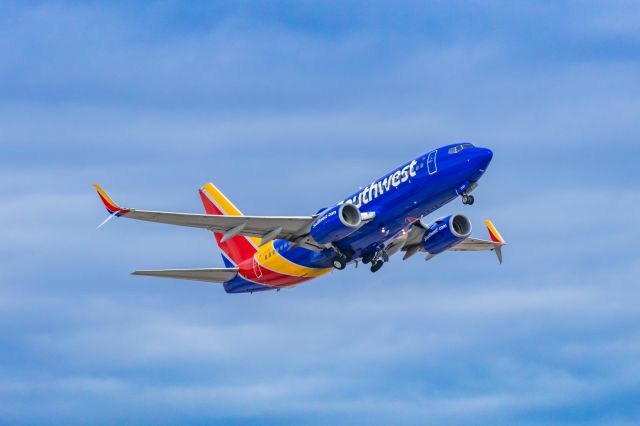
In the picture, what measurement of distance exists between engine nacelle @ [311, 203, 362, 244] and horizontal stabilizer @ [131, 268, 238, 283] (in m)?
9.80

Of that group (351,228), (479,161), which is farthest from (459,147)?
(351,228)

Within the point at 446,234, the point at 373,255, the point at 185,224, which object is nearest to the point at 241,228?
the point at 185,224

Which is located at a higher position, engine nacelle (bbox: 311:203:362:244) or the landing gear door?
the landing gear door

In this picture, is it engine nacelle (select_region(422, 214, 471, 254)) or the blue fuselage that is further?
engine nacelle (select_region(422, 214, 471, 254))

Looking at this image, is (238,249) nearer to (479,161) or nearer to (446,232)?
(446,232)

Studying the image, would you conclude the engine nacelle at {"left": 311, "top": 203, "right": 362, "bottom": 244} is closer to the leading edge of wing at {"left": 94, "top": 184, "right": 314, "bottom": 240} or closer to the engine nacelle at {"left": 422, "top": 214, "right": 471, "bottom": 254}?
the leading edge of wing at {"left": 94, "top": 184, "right": 314, "bottom": 240}

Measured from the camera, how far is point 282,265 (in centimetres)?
7750

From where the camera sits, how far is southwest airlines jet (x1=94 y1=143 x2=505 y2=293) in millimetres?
69125

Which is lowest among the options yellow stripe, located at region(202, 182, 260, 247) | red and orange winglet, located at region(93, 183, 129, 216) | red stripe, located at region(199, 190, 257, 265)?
red and orange winglet, located at region(93, 183, 129, 216)

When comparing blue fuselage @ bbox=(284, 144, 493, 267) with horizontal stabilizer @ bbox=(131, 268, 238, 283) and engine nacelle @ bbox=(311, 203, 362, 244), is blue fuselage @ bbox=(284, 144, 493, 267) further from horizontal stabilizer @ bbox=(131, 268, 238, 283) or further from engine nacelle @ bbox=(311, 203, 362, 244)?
horizontal stabilizer @ bbox=(131, 268, 238, 283)

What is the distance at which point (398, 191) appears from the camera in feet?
230

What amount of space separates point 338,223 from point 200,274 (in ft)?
40.4

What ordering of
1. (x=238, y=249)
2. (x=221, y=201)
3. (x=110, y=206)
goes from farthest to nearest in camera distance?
1. (x=221, y=201)
2. (x=238, y=249)
3. (x=110, y=206)

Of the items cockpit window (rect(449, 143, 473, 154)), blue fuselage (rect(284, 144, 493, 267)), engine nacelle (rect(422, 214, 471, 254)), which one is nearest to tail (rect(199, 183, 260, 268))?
blue fuselage (rect(284, 144, 493, 267))
